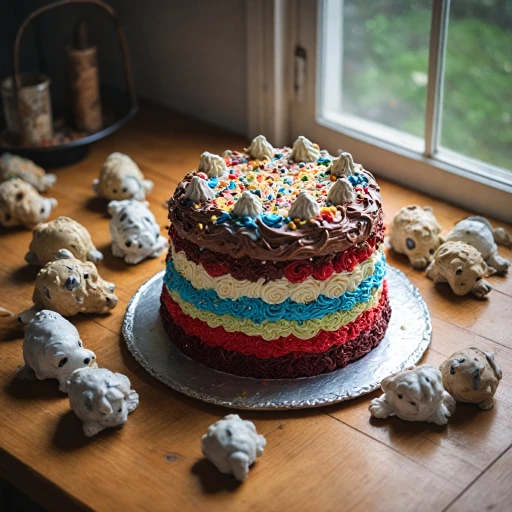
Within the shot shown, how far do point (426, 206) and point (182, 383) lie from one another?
975 mm

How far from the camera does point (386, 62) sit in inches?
111

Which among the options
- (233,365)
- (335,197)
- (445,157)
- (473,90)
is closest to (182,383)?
(233,365)

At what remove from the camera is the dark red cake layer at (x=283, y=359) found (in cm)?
187

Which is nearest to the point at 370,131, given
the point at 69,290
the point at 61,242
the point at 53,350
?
the point at 61,242

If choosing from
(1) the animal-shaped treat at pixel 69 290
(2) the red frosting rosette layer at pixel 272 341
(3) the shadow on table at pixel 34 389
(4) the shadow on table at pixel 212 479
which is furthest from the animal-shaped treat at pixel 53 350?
(4) the shadow on table at pixel 212 479

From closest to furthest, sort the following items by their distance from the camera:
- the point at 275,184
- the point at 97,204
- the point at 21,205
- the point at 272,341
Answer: the point at 272,341 < the point at 275,184 < the point at 21,205 < the point at 97,204

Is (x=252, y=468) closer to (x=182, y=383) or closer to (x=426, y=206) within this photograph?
(x=182, y=383)

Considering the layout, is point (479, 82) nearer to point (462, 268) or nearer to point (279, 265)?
point (462, 268)

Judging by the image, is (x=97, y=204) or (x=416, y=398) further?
(x=97, y=204)

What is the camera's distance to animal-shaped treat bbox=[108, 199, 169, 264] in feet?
7.50

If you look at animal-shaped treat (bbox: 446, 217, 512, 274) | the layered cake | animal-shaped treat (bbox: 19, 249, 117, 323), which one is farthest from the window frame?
animal-shaped treat (bbox: 19, 249, 117, 323)

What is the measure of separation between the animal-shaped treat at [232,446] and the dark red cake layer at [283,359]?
0.21 meters

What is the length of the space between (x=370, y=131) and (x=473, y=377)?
1.17 m

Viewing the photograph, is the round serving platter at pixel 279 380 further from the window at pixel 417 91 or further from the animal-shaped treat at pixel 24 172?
the animal-shaped treat at pixel 24 172
